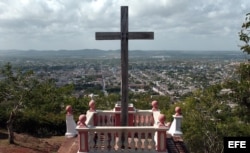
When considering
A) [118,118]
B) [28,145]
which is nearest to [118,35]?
[118,118]

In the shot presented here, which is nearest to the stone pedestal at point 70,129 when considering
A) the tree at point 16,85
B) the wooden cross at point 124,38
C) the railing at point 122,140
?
the wooden cross at point 124,38

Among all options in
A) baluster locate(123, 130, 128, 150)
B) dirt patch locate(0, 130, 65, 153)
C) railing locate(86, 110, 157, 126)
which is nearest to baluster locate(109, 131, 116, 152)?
baluster locate(123, 130, 128, 150)

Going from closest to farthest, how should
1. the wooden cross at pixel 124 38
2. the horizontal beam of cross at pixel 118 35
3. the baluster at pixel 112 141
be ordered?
the baluster at pixel 112 141 → the wooden cross at pixel 124 38 → the horizontal beam of cross at pixel 118 35

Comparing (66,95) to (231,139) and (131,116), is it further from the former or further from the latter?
(231,139)

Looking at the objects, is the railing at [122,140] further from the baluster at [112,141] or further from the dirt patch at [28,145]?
A: the dirt patch at [28,145]

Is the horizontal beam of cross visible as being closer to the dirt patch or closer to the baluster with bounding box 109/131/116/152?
the baluster with bounding box 109/131/116/152

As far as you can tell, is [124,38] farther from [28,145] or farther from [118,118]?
[28,145]

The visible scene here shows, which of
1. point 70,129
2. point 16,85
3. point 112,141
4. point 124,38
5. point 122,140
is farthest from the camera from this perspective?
point 16,85

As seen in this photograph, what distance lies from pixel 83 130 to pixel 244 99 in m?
7.49

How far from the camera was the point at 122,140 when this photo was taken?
858 cm

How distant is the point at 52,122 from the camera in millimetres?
23922

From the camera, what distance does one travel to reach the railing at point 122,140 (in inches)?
324

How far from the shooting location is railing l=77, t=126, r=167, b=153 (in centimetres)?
824

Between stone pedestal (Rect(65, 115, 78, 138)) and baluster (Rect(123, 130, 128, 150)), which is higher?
baluster (Rect(123, 130, 128, 150))
